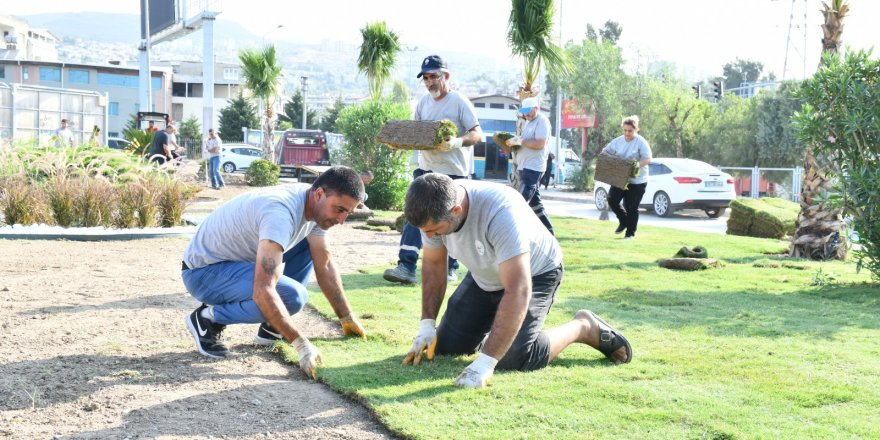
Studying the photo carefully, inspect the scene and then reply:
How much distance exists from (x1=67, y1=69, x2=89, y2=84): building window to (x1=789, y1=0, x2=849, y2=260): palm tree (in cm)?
8134

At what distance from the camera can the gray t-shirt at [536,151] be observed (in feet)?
36.4

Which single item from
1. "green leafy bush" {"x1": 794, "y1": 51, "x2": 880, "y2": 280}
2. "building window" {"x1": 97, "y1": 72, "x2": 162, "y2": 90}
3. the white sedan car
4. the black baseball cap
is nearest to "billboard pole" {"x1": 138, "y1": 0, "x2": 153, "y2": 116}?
the white sedan car

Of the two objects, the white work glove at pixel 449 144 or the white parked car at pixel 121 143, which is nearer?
the white work glove at pixel 449 144

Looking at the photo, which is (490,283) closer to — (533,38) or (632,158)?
(632,158)

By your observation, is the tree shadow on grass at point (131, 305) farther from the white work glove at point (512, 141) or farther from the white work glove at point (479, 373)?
the white work glove at point (512, 141)

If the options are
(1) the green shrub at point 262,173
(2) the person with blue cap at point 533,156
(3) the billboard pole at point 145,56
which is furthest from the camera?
(3) the billboard pole at point 145,56

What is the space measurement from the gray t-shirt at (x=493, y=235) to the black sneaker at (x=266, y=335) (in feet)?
4.48

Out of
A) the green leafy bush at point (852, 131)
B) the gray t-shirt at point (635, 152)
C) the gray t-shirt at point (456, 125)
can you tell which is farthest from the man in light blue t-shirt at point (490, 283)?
the gray t-shirt at point (635, 152)

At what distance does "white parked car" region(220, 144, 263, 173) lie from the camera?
46938 millimetres

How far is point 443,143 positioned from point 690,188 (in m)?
16.3

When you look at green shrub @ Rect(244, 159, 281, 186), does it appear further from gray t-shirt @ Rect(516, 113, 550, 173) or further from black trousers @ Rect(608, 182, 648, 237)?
gray t-shirt @ Rect(516, 113, 550, 173)

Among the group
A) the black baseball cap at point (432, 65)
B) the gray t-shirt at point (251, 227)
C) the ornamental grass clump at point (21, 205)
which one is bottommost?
the ornamental grass clump at point (21, 205)

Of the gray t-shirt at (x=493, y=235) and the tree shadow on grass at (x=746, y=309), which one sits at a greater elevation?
the gray t-shirt at (x=493, y=235)

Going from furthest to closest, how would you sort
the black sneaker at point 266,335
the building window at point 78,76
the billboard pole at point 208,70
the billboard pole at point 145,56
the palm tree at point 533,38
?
the building window at point 78,76, the billboard pole at point 145,56, the billboard pole at point 208,70, the palm tree at point 533,38, the black sneaker at point 266,335
